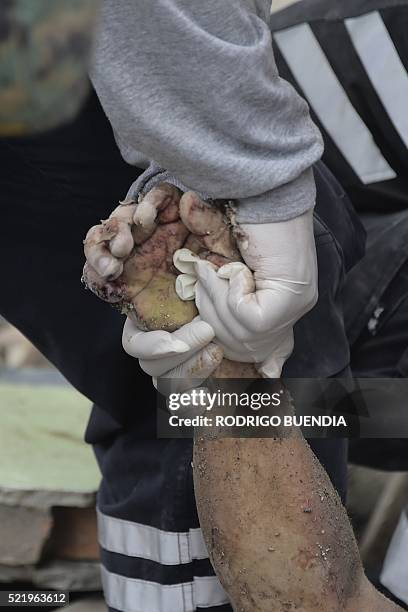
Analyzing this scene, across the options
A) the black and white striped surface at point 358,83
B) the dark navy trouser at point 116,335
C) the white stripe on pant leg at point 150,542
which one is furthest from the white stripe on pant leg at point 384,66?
the white stripe on pant leg at point 150,542

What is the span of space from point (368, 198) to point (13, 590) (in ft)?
2.83

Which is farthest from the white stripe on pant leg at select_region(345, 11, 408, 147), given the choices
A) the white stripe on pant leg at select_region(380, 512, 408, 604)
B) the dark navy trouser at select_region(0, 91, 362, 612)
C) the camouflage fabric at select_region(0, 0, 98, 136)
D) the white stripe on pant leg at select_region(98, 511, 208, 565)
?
the camouflage fabric at select_region(0, 0, 98, 136)

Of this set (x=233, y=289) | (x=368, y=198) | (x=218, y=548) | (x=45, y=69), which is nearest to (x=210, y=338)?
(x=233, y=289)

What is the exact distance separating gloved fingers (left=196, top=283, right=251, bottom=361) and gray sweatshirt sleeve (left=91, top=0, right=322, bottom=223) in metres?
0.10

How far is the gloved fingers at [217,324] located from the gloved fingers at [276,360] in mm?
42

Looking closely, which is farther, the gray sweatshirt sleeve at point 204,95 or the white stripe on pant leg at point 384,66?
the white stripe on pant leg at point 384,66

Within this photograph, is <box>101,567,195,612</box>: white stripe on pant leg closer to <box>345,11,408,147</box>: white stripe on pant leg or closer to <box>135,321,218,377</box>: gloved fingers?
<box>135,321,218,377</box>: gloved fingers

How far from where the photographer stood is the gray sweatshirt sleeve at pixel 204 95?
2.58 ft

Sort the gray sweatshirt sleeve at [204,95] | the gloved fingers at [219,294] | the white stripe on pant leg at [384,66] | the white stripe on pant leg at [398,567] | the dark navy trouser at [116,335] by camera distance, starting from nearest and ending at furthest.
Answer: the gray sweatshirt sleeve at [204,95]
the gloved fingers at [219,294]
the dark navy trouser at [116,335]
the white stripe on pant leg at [398,567]
the white stripe on pant leg at [384,66]

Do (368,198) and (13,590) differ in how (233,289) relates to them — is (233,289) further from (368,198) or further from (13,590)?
(13,590)

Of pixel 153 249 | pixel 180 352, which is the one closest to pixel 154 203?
pixel 153 249

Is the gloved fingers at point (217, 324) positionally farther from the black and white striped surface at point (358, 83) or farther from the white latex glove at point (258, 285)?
the black and white striped surface at point (358, 83)

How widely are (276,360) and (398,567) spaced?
47cm

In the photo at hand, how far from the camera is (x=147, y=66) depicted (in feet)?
2.61
